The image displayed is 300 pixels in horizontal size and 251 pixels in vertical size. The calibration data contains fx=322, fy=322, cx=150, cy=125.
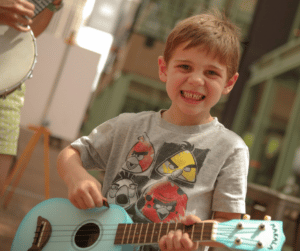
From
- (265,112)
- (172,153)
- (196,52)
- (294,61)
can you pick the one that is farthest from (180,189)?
(265,112)

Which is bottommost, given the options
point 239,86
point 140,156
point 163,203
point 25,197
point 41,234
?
point 25,197

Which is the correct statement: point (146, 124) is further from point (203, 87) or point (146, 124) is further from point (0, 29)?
point (0, 29)

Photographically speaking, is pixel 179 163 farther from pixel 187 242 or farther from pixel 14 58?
pixel 14 58

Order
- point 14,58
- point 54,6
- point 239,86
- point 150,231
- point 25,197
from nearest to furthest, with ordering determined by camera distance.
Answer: point 150,231, point 14,58, point 54,6, point 25,197, point 239,86

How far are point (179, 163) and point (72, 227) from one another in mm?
400

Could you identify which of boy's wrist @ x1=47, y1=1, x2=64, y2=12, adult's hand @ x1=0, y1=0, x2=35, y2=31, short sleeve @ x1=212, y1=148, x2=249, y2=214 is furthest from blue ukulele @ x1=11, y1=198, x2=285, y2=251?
boy's wrist @ x1=47, y1=1, x2=64, y2=12

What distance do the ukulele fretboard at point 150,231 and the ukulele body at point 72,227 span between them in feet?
0.07

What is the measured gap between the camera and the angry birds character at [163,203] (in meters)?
1.01

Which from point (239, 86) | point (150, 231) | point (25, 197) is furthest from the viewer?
point (239, 86)

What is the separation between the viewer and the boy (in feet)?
3.35

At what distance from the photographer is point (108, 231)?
964 mm

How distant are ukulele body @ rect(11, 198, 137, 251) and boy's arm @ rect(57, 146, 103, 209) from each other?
1.5 inches

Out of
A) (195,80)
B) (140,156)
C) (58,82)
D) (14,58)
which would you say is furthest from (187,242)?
(58,82)

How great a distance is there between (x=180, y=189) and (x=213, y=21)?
0.61 m
